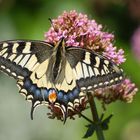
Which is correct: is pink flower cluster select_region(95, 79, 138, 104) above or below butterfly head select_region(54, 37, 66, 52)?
below

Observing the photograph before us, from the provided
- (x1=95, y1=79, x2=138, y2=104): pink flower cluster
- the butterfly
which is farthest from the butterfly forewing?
(x1=95, y1=79, x2=138, y2=104): pink flower cluster

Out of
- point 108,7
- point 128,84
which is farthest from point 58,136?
point 128,84

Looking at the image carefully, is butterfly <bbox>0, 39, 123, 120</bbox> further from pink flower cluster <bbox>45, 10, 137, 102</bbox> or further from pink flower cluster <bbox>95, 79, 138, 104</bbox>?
pink flower cluster <bbox>95, 79, 138, 104</bbox>

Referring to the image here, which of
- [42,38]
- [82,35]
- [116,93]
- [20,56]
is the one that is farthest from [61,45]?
[42,38]

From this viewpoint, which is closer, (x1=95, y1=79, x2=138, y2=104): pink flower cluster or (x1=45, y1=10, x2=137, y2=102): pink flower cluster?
(x1=45, y1=10, x2=137, y2=102): pink flower cluster

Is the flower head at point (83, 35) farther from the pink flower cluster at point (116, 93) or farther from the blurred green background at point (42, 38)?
the blurred green background at point (42, 38)

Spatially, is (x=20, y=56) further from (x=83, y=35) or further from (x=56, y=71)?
(x=83, y=35)

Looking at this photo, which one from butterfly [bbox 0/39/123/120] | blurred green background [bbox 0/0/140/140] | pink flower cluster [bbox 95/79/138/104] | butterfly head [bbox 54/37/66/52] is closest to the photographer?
butterfly [bbox 0/39/123/120]
